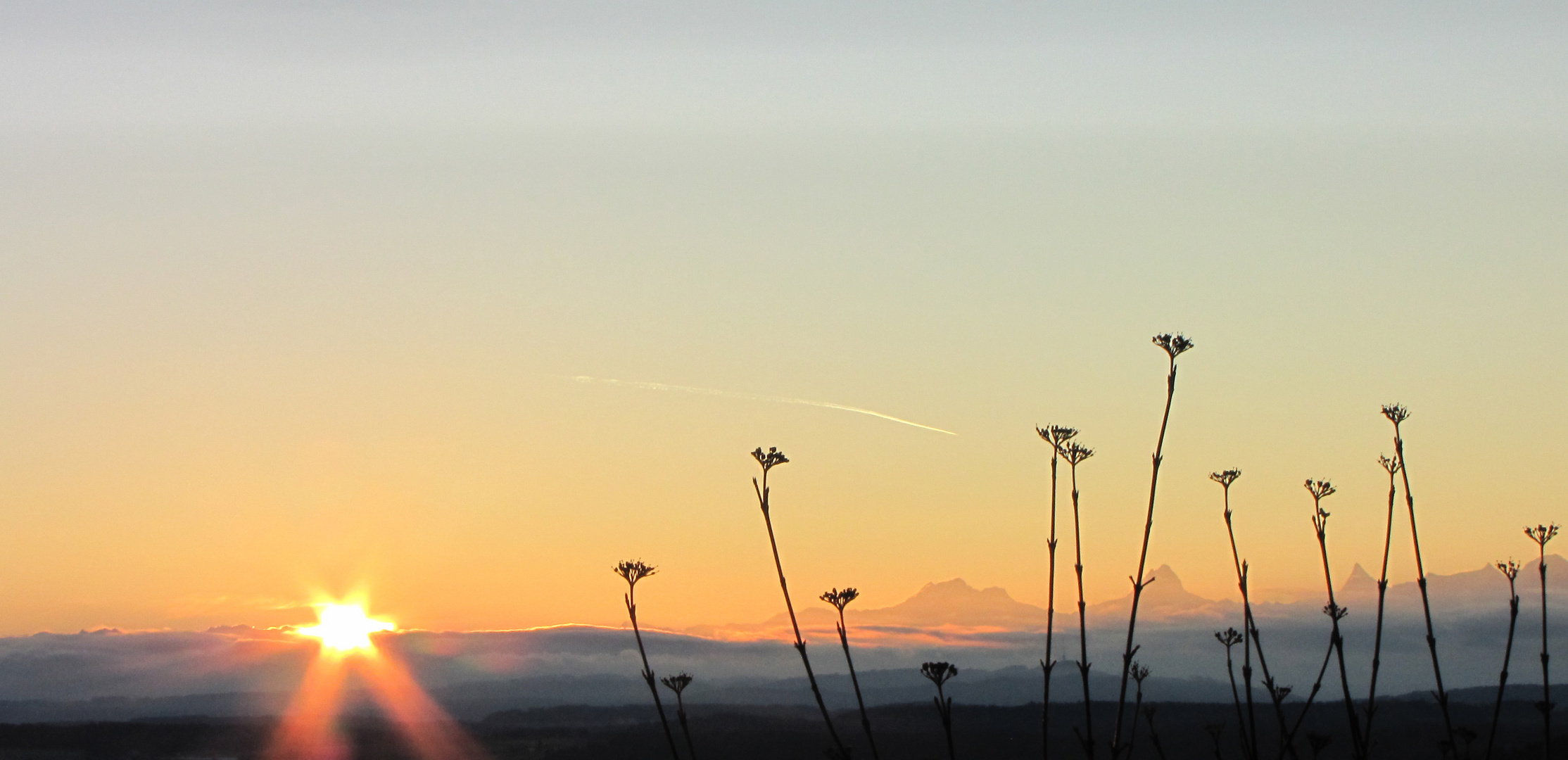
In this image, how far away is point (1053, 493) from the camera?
14.4m

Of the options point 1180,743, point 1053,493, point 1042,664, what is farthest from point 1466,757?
point 1180,743

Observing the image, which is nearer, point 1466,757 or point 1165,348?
point 1165,348

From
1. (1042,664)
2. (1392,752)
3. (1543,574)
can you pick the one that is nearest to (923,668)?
(1042,664)

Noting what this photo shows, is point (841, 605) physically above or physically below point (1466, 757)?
above

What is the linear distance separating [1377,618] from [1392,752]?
172m

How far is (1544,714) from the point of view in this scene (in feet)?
61.1

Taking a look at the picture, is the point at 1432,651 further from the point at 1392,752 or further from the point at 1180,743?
the point at 1180,743

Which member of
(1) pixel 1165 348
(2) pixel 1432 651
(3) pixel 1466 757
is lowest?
(3) pixel 1466 757

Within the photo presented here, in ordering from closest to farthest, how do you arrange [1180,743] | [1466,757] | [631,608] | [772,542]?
1. [772,542]
2. [631,608]
3. [1466,757]
4. [1180,743]

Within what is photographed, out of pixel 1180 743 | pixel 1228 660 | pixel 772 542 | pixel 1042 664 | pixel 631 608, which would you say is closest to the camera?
pixel 772 542

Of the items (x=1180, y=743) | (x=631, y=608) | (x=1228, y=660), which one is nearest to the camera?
(x=631, y=608)

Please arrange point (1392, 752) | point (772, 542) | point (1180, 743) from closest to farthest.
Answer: point (772, 542), point (1392, 752), point (1180, 743)

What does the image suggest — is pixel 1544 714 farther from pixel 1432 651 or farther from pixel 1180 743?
pixel 1180 743

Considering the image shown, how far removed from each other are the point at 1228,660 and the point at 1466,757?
11.9 feet
